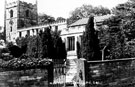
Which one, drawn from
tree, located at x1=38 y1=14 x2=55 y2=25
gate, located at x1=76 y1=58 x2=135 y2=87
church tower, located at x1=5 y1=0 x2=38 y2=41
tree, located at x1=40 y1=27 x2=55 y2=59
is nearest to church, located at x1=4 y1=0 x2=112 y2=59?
church tower, located at x1=5 y1=0 x2=38 y2=41

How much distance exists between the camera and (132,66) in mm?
10555

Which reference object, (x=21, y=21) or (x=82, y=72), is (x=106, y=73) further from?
(x=21, y=21)

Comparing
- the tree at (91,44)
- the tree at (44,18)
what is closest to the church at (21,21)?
the tree at (44,18)

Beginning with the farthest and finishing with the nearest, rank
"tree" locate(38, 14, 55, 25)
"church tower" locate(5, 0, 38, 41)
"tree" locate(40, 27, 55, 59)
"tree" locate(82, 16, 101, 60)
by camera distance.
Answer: "tree" locate(38, 14, 55, 25) < "church tower" locate(5, 0, 38, 41) < "tree" locate(40, 27, 55, 59) < "tree" locate(82, 16, 101, 60)

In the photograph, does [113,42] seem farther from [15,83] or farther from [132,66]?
[15,83]

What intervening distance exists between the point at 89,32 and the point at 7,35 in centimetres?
5003

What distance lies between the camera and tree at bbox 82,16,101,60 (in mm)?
27594

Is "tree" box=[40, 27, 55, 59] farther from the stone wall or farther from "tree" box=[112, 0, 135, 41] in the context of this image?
the stone wall

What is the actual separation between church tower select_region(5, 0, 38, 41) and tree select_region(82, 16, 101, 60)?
44249 mm

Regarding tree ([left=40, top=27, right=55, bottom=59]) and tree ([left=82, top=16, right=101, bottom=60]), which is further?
tree ([left=40, top=27, right=55, bottom=59])

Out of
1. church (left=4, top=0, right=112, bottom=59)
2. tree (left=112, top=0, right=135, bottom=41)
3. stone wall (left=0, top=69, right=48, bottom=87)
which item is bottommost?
stone wall (left=0, top=69, right=48, bottom=87)

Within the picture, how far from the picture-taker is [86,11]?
67000 millimetres

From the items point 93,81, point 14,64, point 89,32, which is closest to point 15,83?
point 14,64

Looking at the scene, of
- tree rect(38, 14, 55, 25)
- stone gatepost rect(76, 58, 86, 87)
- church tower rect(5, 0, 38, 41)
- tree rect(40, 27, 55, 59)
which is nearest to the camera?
stone gatepost rect(76, 58, 86, 87)
